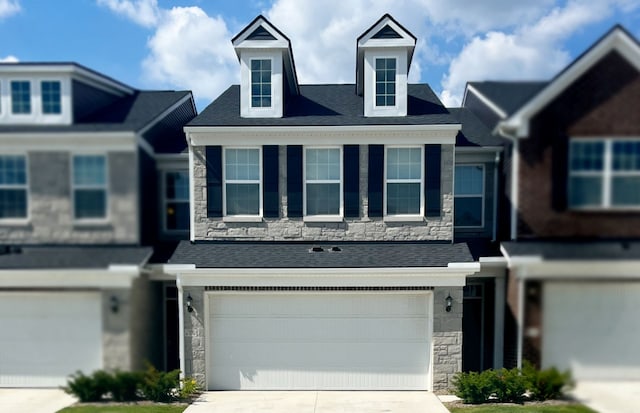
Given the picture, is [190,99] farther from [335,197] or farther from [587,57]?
[587,57]

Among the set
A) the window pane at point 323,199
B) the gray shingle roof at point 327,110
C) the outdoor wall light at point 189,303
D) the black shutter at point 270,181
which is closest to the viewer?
the outdoor wall light at point 189,303

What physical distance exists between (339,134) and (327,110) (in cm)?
91

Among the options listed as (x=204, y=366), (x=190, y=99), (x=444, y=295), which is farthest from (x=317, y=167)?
(x=204, y=366)

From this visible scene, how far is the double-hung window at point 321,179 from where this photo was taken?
7180 mm

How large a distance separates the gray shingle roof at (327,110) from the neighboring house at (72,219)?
124 inches

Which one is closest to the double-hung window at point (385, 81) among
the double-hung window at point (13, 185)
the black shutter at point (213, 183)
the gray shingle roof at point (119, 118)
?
the black shutter at point (213, 183)

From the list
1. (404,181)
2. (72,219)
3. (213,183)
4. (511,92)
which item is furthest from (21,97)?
(404,181)

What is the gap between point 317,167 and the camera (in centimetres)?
718

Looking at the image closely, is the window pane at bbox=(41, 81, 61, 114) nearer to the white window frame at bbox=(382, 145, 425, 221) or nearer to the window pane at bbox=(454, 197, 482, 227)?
the white window frame at bbox=(382, 145, 425, 221)

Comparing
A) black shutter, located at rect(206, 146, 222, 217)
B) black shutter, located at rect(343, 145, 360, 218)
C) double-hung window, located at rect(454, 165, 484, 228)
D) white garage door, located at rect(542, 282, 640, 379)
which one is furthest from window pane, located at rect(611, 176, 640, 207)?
black shutter, located at rect(206, 146, 222, 217)

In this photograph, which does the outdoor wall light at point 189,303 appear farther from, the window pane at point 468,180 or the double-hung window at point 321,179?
the window pane at point 468,180

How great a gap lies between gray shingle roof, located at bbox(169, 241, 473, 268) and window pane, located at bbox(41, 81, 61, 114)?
342 cm

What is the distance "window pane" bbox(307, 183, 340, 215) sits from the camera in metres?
7.20

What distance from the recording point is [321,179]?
283 inches
